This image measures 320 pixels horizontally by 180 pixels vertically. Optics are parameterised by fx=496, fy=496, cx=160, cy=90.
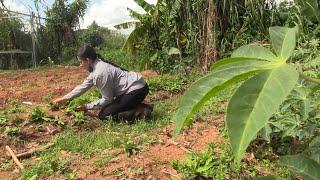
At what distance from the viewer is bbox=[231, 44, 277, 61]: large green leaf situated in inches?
38.6

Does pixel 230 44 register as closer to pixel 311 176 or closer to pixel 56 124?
pixel 56 124

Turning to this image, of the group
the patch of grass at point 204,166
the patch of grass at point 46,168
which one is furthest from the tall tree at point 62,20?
the patch of grass at point 204,166

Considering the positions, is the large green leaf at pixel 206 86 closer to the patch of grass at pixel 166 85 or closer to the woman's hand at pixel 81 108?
the woman's hand at pixel 81 108

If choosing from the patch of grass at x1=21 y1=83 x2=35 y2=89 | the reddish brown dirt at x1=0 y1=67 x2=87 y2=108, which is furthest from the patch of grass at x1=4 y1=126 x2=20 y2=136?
the patch of grass at x1=21 y1=83 x2=35 y2=89

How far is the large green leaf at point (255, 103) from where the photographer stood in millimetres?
789

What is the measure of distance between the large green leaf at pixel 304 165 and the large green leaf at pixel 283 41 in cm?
28

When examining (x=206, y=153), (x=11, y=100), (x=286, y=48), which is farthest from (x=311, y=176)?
(x=11, y=100)

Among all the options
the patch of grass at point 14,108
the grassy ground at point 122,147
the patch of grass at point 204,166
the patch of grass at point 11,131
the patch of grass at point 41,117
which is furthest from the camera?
the patch of grass at point 14,108

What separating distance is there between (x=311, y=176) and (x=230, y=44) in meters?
8.51

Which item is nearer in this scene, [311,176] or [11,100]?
[311,176]

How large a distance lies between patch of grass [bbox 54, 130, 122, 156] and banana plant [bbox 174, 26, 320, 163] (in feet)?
13.4

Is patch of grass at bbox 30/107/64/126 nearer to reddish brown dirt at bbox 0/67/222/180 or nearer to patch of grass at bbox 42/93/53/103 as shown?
reddish brown dirt at bbox 0/67/222/180

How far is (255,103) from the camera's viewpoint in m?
0.83

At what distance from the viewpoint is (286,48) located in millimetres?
999
